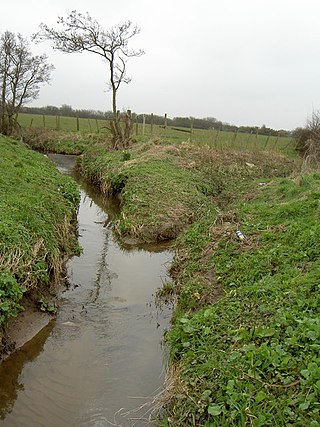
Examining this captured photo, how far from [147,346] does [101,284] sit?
2419 millimetres

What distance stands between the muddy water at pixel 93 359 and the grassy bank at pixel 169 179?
2.67 m

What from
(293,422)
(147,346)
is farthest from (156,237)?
(293,422)

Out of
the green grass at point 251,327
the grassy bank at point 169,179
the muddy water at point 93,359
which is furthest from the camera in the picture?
the grassy bank at point 169,179

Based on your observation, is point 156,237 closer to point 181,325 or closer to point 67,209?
point 67,209

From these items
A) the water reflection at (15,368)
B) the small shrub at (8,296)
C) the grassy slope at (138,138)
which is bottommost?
the water reflection at (15,368)

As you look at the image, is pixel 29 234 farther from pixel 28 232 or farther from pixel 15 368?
pixel 15 368

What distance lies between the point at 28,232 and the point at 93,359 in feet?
9.53

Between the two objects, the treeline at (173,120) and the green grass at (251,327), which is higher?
the treeline at (173,120)

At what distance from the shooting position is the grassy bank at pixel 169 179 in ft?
38.8

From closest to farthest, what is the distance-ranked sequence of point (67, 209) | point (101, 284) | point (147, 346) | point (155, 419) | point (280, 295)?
point (155, 419) → point (280, 295) → point (147, 346) → point (101, 284) → point (67, 209)

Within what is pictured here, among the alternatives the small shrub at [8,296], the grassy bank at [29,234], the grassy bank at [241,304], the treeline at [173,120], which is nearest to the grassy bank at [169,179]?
the grassy bank at [241,304]

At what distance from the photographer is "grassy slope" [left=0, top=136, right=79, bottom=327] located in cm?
605

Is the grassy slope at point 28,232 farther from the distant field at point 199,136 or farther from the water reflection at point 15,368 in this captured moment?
the distant field at point 199,136

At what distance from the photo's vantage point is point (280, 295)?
5.71 m
